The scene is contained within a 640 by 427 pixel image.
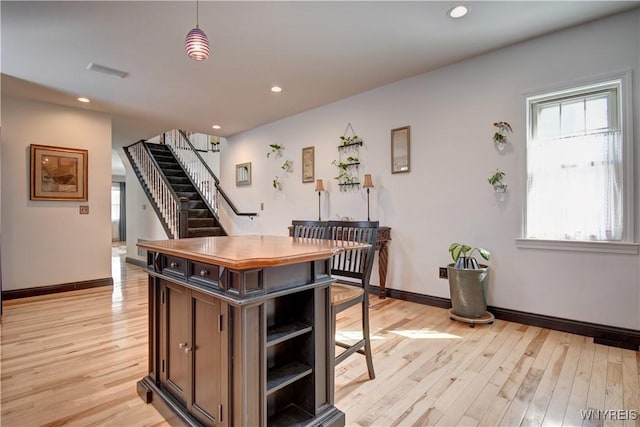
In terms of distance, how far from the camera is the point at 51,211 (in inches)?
172

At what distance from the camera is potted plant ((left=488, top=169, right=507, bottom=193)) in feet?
10.3

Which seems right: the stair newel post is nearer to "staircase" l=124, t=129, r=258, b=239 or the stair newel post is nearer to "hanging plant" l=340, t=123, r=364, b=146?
"staircase" l=124, t=129, r=258, b=239

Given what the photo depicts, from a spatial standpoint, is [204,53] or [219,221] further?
[219,221]

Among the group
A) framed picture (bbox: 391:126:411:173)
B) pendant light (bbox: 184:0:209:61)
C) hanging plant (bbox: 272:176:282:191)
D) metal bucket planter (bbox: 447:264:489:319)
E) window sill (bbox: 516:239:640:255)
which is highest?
pendant light (bbox: 184:0:209:61)

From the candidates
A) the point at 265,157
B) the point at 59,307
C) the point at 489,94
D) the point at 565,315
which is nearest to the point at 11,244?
the point at 59,307

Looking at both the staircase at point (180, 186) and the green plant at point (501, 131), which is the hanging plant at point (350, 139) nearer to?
the green plant at point (501, 131)

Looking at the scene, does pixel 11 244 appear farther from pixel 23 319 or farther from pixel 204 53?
pixel 204 53

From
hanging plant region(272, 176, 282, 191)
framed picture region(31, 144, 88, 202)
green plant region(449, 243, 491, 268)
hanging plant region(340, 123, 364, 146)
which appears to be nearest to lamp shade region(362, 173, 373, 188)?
hanging plant region(340, 123, 364, 146)

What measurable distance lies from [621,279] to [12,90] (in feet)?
21.8

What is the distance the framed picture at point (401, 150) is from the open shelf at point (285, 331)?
281 cm

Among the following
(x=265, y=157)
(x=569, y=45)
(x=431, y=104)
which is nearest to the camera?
(x=569, y=45)

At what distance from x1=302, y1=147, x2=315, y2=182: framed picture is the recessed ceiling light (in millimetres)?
2690

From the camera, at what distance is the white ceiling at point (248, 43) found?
7.97ft

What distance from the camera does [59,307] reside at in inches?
147
